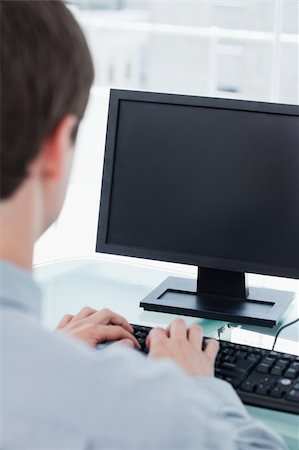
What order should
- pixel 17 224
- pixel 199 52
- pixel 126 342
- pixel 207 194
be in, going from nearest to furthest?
pixel 17 224, pixel 126 342, pixel 207 194, pixel 199 52

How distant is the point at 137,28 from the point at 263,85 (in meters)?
0.74

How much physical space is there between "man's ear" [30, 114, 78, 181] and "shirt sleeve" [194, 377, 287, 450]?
0.30m

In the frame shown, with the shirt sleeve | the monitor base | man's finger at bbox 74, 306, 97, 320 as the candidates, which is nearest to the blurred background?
the monitor base

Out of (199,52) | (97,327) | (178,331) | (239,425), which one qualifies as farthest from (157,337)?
(199,52)

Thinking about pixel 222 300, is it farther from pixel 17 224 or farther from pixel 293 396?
pixel 17 224

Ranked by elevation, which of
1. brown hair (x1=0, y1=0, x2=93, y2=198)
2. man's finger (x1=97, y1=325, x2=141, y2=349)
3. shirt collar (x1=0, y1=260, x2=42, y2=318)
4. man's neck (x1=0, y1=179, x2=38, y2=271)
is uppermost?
brown hair (x1=0, y1=0, x2=93, y2=198)

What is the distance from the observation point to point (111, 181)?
1650 millimetres

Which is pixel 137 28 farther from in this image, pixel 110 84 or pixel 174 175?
pixel 174 175

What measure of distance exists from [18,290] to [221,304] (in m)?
0.74

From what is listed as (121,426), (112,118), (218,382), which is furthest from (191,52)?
(121,426)

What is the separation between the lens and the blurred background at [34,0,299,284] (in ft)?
12.5

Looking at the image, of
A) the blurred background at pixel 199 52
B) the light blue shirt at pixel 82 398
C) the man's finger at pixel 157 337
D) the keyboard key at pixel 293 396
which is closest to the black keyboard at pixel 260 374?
the keyboard key at pixel 293 396

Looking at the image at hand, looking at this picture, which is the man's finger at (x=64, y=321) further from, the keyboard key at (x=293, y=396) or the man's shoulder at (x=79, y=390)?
the man's shoulder at (x=79, y=390)

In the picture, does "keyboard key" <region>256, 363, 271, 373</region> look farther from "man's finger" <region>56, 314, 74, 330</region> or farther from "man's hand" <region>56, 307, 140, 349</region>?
"man's finger" <region>56, 314, 74, 330</region>
